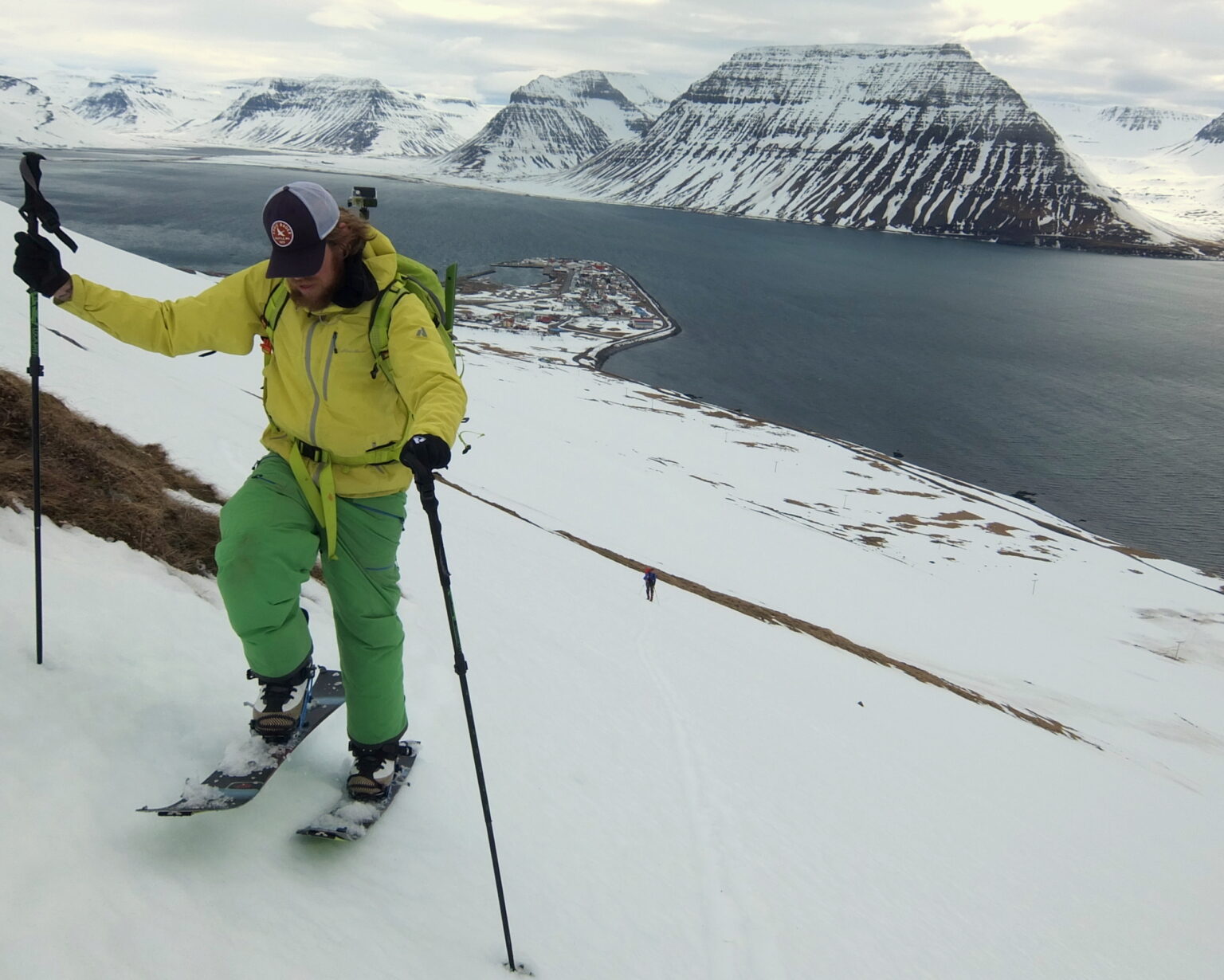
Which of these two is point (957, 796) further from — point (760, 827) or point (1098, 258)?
point (1098, 258)

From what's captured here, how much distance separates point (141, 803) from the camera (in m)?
3.60

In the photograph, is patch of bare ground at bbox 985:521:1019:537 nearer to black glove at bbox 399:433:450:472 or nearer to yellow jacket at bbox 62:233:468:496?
yellow jacket at bbox 62:233:468:496

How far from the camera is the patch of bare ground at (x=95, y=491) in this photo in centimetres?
626

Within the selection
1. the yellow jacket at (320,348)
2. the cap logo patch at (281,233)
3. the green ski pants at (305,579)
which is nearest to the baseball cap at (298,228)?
the cap logo patch at (281,233)

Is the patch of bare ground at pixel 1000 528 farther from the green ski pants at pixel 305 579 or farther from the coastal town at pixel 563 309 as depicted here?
the green ski pants at pixel 305 579

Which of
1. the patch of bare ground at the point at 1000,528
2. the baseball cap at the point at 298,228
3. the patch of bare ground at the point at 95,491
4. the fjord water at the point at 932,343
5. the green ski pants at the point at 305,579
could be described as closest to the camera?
the baseball cap at the point at 298,228

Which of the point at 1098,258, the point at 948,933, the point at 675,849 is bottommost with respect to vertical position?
the point at 948,933

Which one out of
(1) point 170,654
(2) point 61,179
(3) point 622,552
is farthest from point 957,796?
(2) point 61,179

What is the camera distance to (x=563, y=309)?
334 feet

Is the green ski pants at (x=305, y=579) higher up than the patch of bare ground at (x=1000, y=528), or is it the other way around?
the green ski pants at (x=305, y=579)

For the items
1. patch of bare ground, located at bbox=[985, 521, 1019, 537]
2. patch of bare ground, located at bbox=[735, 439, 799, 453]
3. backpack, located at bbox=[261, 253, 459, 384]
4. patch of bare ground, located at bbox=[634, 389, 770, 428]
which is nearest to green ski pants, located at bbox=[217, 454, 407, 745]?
backpack, located at bbox=[261, 253, 459, 384]

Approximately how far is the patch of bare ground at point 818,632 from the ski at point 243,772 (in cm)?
1449

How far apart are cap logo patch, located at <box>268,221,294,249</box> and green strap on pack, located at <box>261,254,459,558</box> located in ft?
1.35

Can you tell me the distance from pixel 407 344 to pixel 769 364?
8213 centimetres
